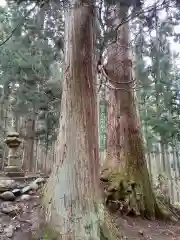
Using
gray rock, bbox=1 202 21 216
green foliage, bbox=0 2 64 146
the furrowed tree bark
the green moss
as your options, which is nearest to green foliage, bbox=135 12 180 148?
the furrowed tree bark

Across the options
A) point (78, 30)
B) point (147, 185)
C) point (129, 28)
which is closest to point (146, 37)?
point (129, 28)

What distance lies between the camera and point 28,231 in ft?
10.3

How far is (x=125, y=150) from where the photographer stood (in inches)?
193

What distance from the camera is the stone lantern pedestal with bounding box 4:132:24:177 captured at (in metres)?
5.43

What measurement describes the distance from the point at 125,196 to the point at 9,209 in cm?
204

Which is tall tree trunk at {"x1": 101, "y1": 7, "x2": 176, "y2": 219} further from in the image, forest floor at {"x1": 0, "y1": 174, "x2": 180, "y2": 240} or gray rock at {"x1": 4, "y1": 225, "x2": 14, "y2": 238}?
gray rock at {"x1": 4, "y1": 225, "x2": 14, "y2": 238}

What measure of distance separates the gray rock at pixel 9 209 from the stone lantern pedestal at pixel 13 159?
1742 mm

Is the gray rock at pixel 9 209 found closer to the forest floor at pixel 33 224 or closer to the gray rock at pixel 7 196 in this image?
the forest floor at pixel 33 224

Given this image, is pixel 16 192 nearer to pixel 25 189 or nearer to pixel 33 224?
pixel 25 189

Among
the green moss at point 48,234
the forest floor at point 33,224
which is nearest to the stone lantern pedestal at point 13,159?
the forest floor at point 33,224

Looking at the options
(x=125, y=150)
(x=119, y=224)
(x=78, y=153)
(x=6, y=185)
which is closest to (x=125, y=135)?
(x=125, y=150)

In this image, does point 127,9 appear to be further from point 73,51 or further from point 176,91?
point 176,91

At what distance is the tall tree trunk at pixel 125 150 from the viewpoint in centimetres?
456

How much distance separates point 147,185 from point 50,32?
3.36m
